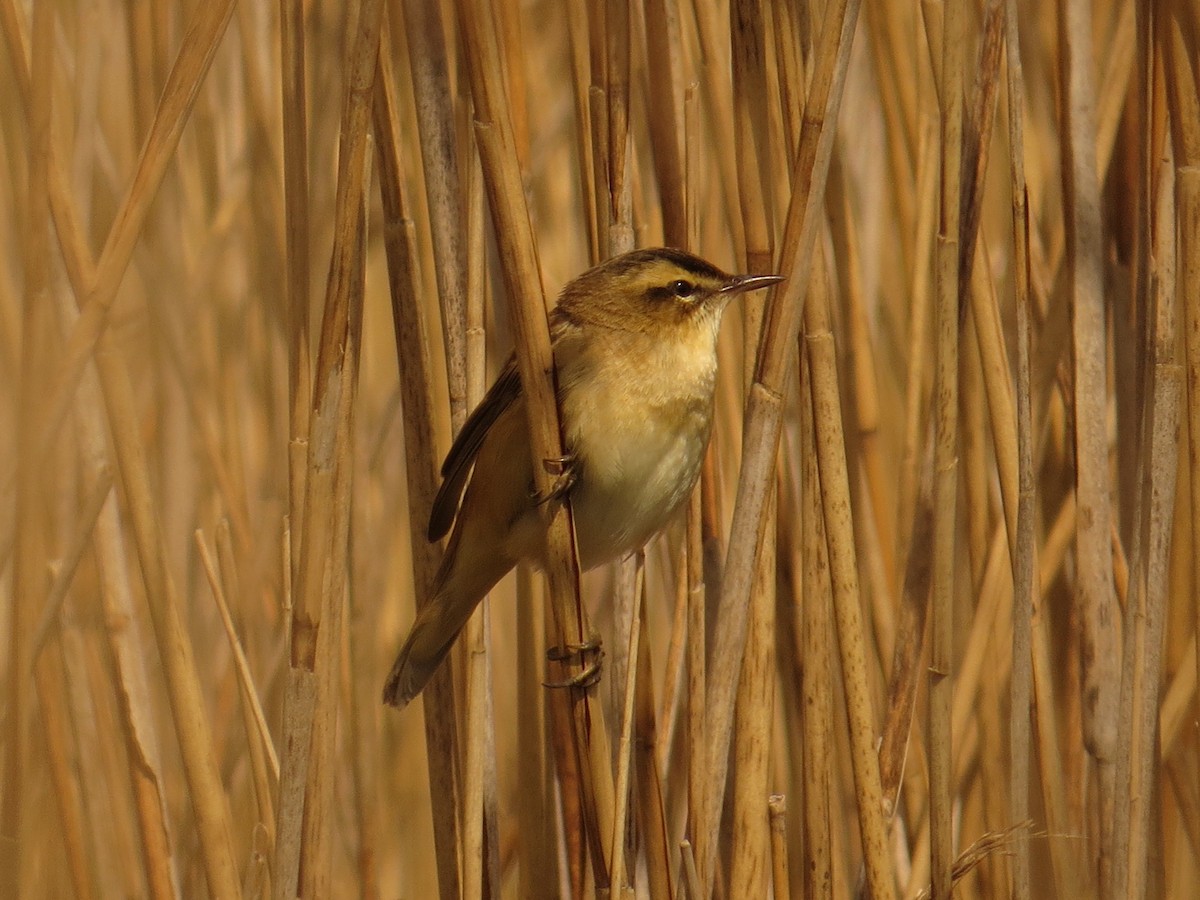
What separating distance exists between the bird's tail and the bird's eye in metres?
0.41

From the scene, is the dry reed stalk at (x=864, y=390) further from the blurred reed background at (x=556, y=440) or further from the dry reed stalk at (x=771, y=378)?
the dry reed stalk at (x=771, y=378)

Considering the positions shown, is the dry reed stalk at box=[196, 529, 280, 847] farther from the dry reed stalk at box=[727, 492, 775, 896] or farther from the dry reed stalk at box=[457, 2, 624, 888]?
the dry reed stalk at box=[727, 492, 775, 896]

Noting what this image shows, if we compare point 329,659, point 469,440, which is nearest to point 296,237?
point 469,440

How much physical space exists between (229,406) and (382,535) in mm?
364

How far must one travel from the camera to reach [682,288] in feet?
5.32

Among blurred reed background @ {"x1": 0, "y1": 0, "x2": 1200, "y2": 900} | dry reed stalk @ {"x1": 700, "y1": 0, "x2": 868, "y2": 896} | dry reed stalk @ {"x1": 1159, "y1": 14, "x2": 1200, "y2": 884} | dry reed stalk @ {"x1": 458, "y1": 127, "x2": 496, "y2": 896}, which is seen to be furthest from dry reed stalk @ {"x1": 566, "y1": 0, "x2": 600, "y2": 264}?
dry reed stalk @ {"x1": 1159, "y1": 14, "x2": 1200, "y2": 884}

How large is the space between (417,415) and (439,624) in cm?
28

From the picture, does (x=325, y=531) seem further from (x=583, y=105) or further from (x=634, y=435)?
(x=583, y=105)

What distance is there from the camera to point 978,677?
186 centimetres

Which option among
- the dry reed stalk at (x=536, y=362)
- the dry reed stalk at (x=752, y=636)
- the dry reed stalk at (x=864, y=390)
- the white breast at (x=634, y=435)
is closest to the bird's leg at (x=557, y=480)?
the dry reed stalk at (x=536, y=362)

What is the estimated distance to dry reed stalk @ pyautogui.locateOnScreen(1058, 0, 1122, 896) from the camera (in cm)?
161

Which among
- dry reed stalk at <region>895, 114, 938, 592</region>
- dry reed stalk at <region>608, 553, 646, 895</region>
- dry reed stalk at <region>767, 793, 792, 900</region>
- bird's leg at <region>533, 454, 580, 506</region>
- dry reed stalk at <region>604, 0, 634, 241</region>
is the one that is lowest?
dry reed stalk at <region>767, 793, 792, 900</region>

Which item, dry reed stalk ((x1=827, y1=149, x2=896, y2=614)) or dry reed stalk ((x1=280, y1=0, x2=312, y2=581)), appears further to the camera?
dry reed stalk ((x1=827, y1=149, x2=896, y2=614))

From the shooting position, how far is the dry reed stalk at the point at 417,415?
4.60 feet
